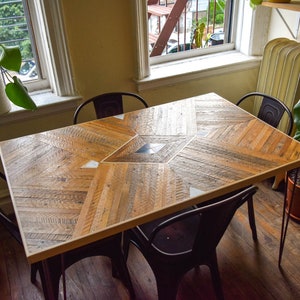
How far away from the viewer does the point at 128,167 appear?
1.40 m

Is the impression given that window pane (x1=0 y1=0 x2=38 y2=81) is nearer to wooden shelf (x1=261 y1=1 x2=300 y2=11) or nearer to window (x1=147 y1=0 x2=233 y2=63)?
window (x1=147 y1=0 x2=233 y2=63)

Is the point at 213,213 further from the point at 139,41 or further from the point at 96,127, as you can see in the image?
the point at 139,41

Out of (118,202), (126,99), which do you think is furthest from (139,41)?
(118,202)

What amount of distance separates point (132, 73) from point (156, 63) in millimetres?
301

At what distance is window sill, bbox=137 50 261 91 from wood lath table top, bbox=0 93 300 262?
50 centimetres

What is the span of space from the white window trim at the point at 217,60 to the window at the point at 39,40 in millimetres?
481

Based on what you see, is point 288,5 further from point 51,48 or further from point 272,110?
point 51,48

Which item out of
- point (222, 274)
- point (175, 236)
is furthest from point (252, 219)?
point (175, 236)

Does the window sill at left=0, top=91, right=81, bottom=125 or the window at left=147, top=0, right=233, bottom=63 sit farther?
the window at left=147, top=0, right=233, bottom=63

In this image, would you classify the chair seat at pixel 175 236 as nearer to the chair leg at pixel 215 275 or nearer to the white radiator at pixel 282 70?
the chair leg at pixel 215 275

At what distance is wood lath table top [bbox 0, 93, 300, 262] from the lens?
1129 mm

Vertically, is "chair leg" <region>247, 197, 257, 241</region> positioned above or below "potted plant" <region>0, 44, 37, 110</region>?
below

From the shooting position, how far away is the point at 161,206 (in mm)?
1180

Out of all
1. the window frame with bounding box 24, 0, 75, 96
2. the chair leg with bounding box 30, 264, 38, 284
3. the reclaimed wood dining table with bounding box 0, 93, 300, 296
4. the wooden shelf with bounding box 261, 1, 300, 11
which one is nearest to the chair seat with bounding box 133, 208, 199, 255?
the reclaimed wood dining table with bounding box 0, 93, 300, 296
